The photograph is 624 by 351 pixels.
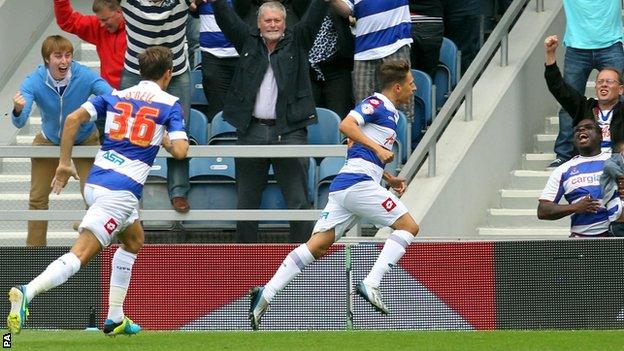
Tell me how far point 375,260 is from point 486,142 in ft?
8.76

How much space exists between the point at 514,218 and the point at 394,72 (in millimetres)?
3669

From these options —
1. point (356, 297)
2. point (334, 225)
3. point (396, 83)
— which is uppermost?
point (396, 83)

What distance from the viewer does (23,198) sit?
49.5ft

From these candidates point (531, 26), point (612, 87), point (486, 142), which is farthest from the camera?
point (531, 26)

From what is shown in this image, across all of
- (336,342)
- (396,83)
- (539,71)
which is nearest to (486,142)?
(539,71)

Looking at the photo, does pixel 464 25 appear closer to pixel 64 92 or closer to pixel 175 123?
pixel 64 92

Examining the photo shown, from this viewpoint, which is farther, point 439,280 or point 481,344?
point 439,280

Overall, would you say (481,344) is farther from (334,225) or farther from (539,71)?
(539,71)

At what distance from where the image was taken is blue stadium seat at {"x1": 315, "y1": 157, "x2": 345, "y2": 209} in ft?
46.2

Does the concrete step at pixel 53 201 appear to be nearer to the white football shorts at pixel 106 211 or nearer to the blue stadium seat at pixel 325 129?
the blue stadium seat at pixel 325 129

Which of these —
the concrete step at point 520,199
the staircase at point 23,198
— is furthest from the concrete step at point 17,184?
the concrete step at point 520,199

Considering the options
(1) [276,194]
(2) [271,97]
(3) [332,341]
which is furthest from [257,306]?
(2) [271,97]

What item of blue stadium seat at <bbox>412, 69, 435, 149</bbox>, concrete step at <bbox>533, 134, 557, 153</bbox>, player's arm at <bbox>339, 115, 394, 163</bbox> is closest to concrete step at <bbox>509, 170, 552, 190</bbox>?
concrete step at <bbox>533, 134, 557, 153</bbox>

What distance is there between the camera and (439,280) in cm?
1310
